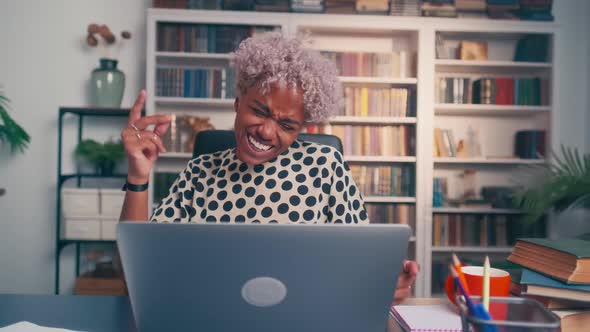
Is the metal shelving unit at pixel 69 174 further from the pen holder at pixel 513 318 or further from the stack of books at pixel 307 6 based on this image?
the pen holder at pixel 513 318

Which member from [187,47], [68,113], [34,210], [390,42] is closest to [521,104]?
[390,42]

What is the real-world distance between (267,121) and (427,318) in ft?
1.99

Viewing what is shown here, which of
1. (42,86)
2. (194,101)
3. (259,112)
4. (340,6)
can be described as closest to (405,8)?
(340,6)

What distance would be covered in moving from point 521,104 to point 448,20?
2.42 ft

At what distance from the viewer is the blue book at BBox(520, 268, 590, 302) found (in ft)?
2.75

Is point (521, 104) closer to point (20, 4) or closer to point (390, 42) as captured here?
point (390, 42)

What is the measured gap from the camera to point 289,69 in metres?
1.26

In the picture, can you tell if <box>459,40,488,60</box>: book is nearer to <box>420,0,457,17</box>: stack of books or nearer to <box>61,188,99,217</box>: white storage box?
<box>420,0,457,17</box>: stack of books

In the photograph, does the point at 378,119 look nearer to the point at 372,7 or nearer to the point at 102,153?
the point at 372,7

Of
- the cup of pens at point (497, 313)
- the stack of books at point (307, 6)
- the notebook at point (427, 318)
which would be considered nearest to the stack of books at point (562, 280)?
the notebook at point (427, 318)

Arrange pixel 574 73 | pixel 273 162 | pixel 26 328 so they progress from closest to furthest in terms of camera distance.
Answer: pixel 26 328
pixel 273 162
pixel 574 73

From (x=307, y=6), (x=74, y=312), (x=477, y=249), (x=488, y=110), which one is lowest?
(x=477, y=249)

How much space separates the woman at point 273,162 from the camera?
1.25m

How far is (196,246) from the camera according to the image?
0.61m
